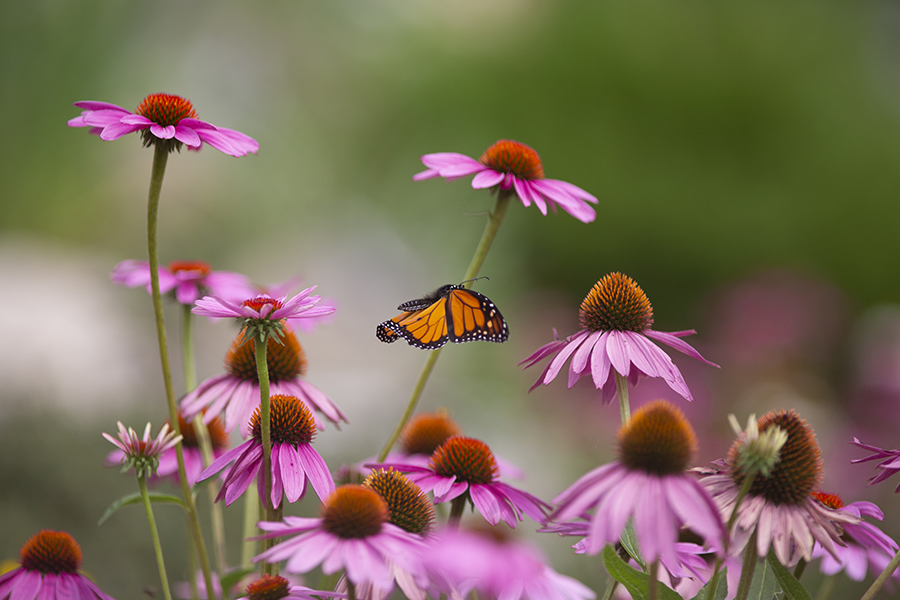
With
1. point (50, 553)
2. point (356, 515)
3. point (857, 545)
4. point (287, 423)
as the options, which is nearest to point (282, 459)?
point (287, 423)

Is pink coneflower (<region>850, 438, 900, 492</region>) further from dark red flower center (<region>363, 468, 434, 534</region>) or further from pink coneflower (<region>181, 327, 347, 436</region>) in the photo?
pink coneflower (<region>181, 327, 347, 436</region>)

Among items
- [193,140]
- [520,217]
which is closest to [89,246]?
[520,217]

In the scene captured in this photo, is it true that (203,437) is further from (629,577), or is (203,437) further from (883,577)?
(883,577)

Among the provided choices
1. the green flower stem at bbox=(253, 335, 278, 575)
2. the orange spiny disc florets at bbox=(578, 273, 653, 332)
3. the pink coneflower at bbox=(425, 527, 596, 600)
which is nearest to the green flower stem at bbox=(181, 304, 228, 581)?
the green flower stem at bbox=(253, 335, 278, 575)

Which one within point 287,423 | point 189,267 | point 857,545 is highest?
point 189,267

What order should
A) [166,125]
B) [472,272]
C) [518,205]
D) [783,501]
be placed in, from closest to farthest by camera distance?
[783,501] < [166,125] < [472,272] < [518,205]

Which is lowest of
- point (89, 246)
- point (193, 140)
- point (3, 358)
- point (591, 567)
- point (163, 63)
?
point (591, 567)

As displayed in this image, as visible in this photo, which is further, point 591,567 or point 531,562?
point 591,567

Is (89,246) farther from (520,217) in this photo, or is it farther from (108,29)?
(520,217)
